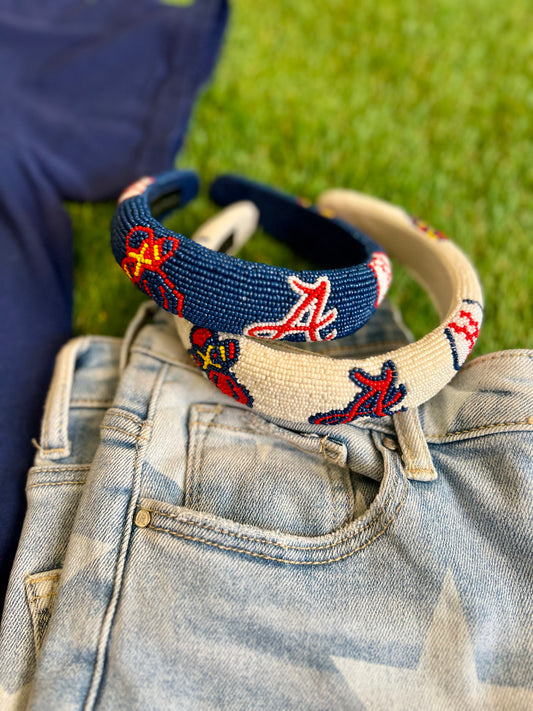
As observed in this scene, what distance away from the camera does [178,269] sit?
0.48 metres

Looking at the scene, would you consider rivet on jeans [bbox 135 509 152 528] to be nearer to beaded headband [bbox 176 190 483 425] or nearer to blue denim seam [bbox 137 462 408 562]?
blue denim seam [bbox 137 462 408 562]

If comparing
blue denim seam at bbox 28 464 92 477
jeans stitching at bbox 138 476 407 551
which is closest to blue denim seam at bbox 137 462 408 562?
jeans stitching at bbox 138 476 407 551

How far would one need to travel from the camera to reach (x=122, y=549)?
48cm

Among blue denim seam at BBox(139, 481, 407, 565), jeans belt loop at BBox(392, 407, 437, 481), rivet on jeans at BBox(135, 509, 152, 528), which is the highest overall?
jeans belt loop at BBox(392, 407, 437, 481)

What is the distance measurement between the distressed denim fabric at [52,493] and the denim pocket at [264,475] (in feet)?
0.43

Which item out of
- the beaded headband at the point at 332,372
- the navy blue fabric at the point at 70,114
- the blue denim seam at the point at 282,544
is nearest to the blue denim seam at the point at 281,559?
the blue denim seam at the point at 282,544

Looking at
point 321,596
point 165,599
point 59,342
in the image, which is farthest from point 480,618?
point 59,342

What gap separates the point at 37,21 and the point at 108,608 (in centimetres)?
94

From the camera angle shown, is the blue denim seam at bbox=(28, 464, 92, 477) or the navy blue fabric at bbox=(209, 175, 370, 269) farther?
the navy blue fabric at bbox=(209, 175, 370, 269)

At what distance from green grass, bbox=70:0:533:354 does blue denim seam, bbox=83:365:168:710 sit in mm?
227

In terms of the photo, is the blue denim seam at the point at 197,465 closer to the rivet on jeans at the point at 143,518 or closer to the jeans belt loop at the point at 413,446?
the rivet on jeans at the point at 143,518

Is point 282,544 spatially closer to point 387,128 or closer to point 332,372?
point 332,372

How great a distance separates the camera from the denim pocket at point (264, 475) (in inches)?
19.9

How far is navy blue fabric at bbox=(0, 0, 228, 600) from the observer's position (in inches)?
28.2
